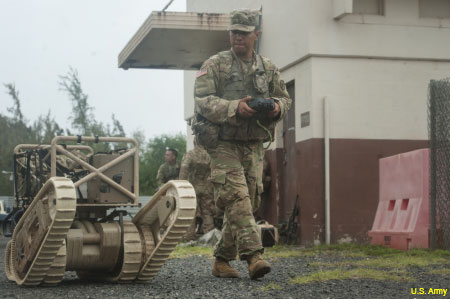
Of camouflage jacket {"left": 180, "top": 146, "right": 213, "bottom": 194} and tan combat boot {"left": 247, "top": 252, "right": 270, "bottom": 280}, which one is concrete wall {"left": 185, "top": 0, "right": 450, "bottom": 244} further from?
tan combat boot {"left": 247, "top": 252, "right": 270, "bottom": 280}

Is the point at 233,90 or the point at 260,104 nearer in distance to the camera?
the point at 260,104

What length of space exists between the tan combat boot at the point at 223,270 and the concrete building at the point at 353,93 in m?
5.96

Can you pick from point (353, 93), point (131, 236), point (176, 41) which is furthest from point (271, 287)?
point (176, 41)

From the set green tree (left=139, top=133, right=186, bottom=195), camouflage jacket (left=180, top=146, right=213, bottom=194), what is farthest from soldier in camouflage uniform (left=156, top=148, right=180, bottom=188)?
green tree (left=139, top=133, right=186, bottom=195)

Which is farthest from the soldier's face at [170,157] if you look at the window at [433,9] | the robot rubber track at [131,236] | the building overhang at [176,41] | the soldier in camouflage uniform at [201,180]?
the robot rubber track at [131,236]

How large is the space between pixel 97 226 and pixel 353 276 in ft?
7.49

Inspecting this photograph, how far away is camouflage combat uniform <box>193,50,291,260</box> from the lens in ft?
24.2

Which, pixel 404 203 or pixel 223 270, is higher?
pixel 404 203

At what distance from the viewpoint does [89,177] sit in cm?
807

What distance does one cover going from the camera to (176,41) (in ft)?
56.7

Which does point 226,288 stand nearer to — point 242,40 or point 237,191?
point 237,191

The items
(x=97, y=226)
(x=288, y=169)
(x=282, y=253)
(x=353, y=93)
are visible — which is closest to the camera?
(x=97, y=226)

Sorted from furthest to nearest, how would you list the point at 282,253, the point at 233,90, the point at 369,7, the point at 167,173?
the point at 167,173, the point at 369,7, the point at 282,253, the point at 233,90

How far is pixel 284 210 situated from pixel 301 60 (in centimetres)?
282
